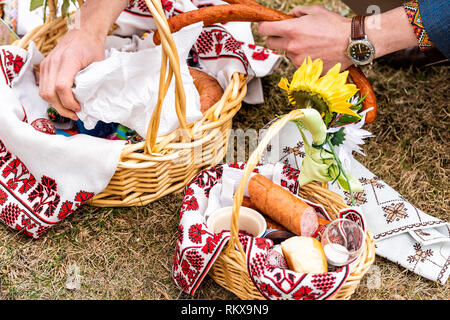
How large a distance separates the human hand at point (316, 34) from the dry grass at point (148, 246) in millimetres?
381

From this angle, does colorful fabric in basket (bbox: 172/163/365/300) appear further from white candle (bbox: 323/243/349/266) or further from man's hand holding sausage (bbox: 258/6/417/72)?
man's hand holding sausage (bbox: 258/6/417/72)

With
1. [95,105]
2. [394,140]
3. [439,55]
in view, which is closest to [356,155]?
[394,140]

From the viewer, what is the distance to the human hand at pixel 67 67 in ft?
3.58

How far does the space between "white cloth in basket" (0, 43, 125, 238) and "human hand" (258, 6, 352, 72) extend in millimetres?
495

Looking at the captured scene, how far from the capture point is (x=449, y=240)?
114 centimetres

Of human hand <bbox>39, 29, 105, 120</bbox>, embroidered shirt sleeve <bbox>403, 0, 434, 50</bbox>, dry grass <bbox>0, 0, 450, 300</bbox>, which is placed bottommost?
dry grass <bbox>0, 0, 450, 300</bbox>

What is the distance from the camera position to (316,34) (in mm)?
1179

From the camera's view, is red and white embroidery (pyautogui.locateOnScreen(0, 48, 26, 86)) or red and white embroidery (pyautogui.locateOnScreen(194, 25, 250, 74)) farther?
red and white embroidery (pyautogui.locateOnScreen(194, 25, 250, 74))

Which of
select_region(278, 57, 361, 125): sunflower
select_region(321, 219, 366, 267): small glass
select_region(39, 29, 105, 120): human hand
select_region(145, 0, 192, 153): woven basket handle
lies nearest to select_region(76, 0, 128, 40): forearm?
select_region(39, 29, 105, 120): human hand

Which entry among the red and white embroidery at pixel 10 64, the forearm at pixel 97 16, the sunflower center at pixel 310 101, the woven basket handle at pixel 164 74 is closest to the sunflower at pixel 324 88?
the sunflower center at pixel 310 101

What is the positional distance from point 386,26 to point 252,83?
0.50 m

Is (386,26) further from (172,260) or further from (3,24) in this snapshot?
(3,24)

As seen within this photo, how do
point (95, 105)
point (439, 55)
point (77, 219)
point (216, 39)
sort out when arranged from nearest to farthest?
point (95, 105), point (77, 219), point (216, 39), point (439, 55)

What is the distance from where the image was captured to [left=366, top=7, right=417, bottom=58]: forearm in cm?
117
